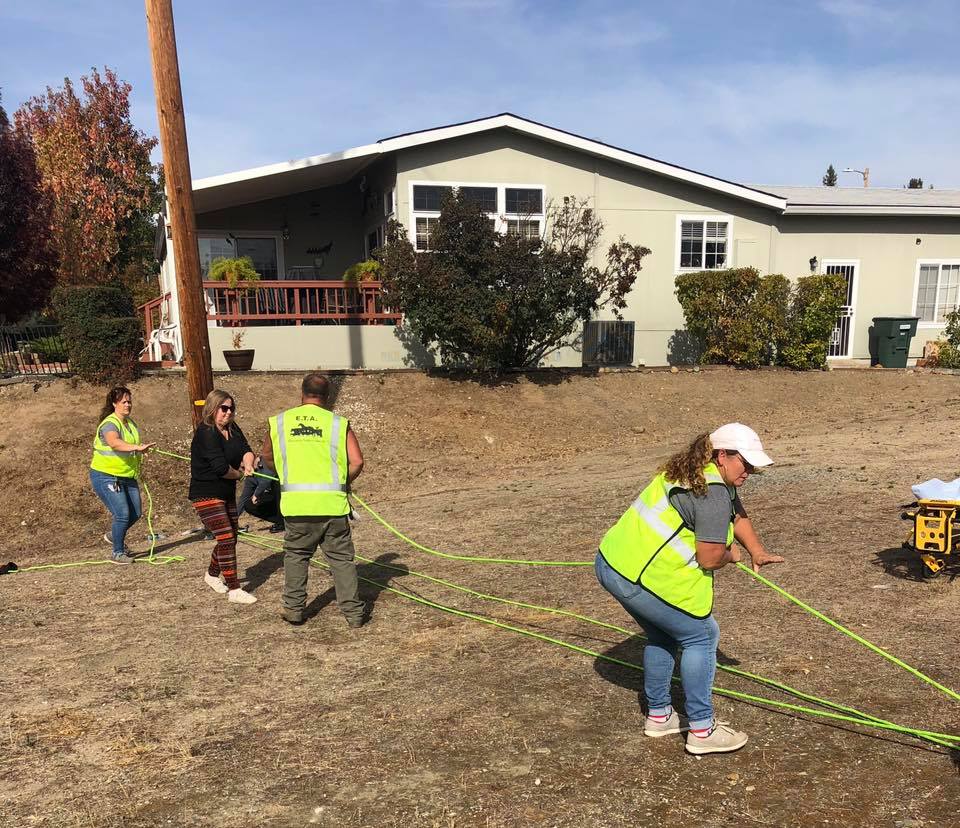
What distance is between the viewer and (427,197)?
15.6 metres

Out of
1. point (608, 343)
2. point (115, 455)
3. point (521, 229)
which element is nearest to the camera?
point (115, 455)

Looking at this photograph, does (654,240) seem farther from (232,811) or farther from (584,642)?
(232,811)

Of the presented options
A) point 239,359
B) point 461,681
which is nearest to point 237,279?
point 239,359

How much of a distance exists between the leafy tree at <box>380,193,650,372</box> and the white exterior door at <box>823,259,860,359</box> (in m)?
7.89

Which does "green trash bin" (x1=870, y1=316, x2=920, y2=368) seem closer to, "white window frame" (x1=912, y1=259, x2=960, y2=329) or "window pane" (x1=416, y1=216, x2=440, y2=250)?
"white window frame" (x1=912, y1=259, x2=960, y2=329)

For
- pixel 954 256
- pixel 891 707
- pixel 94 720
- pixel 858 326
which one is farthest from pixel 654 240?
pixel 94 720

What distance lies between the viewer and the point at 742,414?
13914mm

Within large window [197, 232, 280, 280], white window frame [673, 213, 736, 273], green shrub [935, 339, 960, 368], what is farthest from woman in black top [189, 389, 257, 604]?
green shrub [935, 339, 960, 368]

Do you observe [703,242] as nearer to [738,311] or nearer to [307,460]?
[738,311]

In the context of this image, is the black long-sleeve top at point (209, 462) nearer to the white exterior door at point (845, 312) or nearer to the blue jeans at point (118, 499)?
the blue jeans at point (118, 499)

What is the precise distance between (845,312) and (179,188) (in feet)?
53.2

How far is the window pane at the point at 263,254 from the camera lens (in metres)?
18.0

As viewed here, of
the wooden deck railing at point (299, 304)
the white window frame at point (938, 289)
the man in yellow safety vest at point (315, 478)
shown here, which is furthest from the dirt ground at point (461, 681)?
the white window frame at point (938, 289)

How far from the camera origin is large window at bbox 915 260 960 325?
18641 mm
